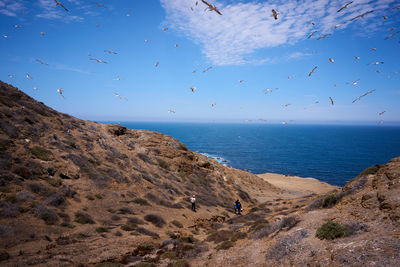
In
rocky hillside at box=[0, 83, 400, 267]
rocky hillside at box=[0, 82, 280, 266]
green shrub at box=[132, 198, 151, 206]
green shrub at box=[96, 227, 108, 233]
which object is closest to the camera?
rocky hillside at box=[0, 83, 400, 267]

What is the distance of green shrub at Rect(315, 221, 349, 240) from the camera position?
9078 mm

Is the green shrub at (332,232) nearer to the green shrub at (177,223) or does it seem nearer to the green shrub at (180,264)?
the green shrub at (180,264)

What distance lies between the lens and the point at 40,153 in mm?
22125

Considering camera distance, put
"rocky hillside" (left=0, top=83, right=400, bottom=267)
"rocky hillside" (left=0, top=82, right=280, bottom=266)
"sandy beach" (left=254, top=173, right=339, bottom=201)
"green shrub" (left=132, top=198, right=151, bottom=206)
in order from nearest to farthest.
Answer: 1. "rocky hillside" (left=0, top=83, right=400, bottom=267)
2. "rocky hillside" (left=0, top=82, right=280, bottom=266)
3. "green shrub" (left=132, top=198, right=151, bottom=206)
4. "sandy beach" (left=254, top=173, right=339, bottom=201)

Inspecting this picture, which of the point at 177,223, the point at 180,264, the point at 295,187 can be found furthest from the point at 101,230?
the point at 295,187

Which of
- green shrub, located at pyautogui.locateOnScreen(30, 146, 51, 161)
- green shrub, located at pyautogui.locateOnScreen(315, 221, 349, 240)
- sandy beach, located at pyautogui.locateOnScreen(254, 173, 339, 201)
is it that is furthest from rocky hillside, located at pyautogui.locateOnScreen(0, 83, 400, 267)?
sandy beach, located at pyautogui.locateOnScreen(254, 173, 339, 201)

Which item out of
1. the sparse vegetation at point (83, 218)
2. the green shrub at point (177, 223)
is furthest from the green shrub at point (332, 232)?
the sparse vegetation at point (83, 218)

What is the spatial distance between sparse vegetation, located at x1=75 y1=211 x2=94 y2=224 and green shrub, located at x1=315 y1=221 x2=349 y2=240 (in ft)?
53.1

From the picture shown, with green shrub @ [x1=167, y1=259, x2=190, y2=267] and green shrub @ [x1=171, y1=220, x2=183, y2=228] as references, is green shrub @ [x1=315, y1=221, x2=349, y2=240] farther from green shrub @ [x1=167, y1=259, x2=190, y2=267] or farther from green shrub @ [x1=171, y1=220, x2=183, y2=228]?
green shrub @ [x1=171, y1=220, x2=183, y2=228]

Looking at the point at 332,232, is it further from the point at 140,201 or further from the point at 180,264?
the point at 140,201

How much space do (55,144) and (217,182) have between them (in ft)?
92.1

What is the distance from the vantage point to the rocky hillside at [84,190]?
496 inches

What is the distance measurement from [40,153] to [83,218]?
10.7 m

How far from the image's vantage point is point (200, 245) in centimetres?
1435
